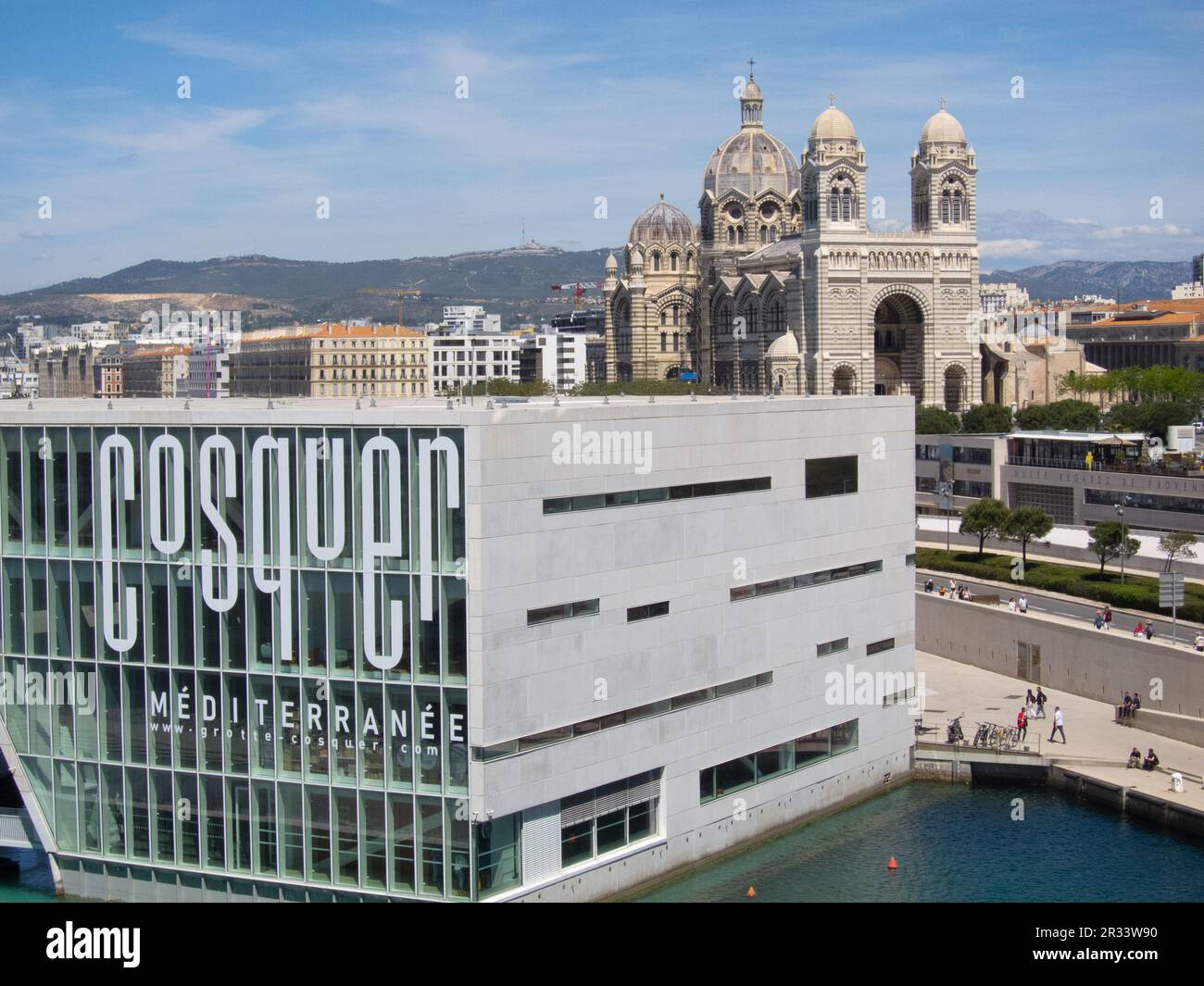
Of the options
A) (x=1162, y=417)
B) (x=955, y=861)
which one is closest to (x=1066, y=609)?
(x=955, y=861)

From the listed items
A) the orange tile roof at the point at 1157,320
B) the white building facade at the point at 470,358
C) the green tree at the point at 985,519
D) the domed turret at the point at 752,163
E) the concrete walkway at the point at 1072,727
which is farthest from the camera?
the orange tile roof at the point at 1157,320

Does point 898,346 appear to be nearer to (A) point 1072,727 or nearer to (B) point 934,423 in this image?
(B) point 934,423

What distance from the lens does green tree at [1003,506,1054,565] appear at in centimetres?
5138

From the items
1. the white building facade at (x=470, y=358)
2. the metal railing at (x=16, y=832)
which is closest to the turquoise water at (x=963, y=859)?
the metal railing at (x=16, y=832)

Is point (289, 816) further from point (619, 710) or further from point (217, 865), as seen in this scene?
point (619, 710)

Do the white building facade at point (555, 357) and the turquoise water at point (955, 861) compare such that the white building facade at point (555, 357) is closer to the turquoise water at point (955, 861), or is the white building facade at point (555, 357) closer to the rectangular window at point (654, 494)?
the turquoise water at point (955, 861)

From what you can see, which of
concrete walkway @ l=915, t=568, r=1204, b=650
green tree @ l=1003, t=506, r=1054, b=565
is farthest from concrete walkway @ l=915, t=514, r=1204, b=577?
concrete walkway @ l=915, t=568, r=1204, b=650

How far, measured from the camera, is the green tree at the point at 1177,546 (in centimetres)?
4719

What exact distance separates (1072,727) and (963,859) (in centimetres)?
862

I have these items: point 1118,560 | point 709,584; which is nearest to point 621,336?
point 1118,560

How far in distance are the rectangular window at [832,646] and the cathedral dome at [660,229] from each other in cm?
8656
